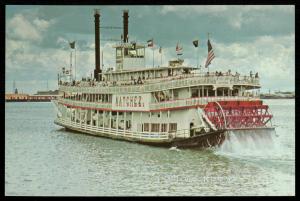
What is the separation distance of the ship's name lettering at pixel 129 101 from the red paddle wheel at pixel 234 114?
4938 millimetres

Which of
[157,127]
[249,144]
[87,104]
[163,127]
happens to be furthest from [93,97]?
[249,144]

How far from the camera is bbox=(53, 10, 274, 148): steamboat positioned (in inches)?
973

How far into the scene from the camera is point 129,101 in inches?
1150

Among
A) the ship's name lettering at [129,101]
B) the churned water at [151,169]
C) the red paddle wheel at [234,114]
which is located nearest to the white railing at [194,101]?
the red paddle wheel at [234,114]

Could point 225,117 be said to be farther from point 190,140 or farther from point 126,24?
point 126,24

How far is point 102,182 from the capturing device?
1894 centimetres

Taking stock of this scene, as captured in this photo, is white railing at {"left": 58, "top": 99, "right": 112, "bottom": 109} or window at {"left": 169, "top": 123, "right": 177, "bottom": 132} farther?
white railing at {"left": 58, "top": 99, "right": 112, "bottom": 109}

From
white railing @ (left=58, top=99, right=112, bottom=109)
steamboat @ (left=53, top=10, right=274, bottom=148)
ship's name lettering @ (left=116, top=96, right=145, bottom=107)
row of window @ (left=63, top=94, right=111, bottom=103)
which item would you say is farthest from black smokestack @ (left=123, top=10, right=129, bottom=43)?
ship's name lettering @ (left=116, top=96, right=145, bottom=107)

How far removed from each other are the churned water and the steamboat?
2.91 feet

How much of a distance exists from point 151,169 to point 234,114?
6152 millimetres

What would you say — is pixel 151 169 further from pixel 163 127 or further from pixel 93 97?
pixel 93 97

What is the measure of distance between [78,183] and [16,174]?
9.65 ft

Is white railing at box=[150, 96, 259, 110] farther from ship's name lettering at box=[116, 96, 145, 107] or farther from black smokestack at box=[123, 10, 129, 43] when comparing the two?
black smokestack at box=[123, 10, 129, 43]

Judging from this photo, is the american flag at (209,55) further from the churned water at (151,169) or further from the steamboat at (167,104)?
the churned water at (151,169)
